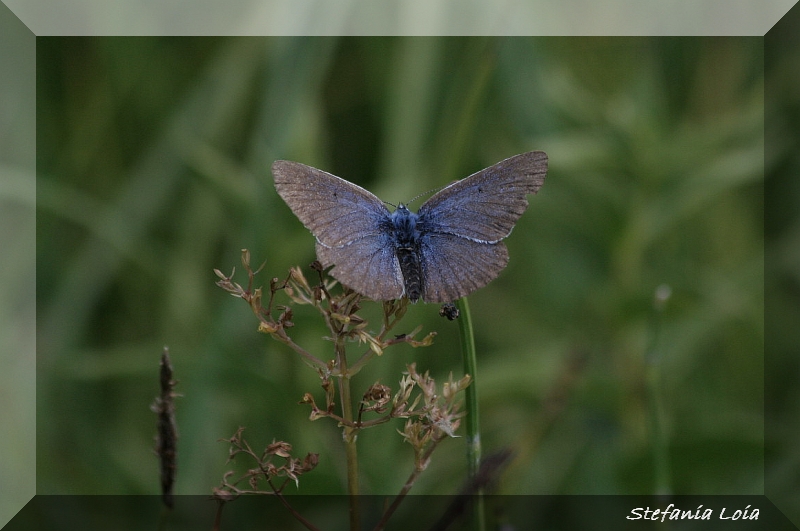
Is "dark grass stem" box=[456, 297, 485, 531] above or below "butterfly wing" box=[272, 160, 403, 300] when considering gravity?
below

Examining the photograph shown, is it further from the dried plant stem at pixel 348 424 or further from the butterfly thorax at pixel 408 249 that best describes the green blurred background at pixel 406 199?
the dried plant stem at pixel 348 424

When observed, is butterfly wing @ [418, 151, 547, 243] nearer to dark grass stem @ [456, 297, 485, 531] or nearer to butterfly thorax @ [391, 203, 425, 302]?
butterfly thorax @ [391, 203, 425, 302]

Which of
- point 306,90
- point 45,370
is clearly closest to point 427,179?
point 306,90

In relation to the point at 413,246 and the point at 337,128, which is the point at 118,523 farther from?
the point at 337,128

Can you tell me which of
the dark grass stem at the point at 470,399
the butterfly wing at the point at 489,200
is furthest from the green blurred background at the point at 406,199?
the dark grass stem at the point at 470,399

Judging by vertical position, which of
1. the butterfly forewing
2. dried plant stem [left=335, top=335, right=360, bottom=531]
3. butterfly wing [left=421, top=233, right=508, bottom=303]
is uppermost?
the butterfly forewing

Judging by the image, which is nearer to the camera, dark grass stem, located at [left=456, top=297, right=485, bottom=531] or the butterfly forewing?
dark grass stem, located at [left=456, top=297, right=485, bottom=531]

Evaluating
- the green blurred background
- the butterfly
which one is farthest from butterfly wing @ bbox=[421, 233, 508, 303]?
the green blurred background
